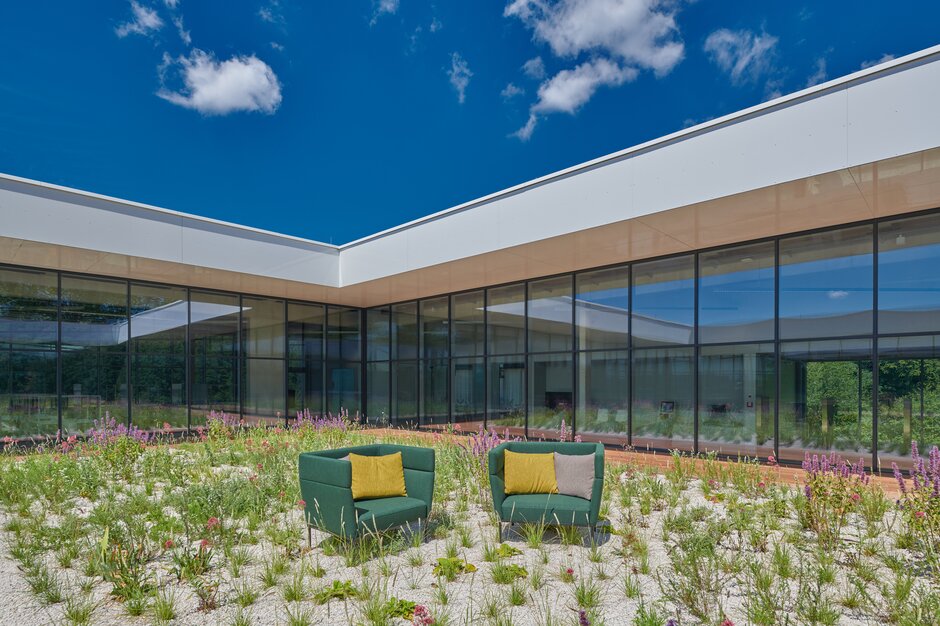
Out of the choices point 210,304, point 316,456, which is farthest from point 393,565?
point 210,304

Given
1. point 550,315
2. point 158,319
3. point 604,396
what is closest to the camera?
point 604,396

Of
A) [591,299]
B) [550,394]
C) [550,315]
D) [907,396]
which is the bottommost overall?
[550,394]

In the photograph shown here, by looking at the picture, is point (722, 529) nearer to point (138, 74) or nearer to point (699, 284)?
point (699, 284)

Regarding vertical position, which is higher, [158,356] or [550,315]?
[550,315]

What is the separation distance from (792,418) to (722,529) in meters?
5.39

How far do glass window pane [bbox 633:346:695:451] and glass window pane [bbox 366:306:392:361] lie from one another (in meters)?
8.21

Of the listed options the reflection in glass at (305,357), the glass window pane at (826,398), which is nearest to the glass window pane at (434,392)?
the reflection in glass at (305,357)

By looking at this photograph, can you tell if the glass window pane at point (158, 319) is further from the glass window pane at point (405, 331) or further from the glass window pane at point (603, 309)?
the glass window pane at point (603, 309)

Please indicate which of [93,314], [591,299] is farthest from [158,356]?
[591,299]

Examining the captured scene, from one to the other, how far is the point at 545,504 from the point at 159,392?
11.4 metres

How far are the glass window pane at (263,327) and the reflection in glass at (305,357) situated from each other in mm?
273

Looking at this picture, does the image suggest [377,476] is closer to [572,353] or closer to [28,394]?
[572,353]

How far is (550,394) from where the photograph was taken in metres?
13.3

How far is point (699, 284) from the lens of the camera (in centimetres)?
1083
